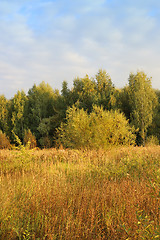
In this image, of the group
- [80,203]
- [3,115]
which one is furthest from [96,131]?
[3,115]

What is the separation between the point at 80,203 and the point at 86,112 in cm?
1148

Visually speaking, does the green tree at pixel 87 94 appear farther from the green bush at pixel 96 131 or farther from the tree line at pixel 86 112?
the green bush at pixel 96 131

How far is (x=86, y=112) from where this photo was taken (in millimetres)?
14945

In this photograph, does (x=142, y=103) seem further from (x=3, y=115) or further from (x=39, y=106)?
(x=3, y=115)

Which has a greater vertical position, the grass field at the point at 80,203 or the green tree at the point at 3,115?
the green tree at the point at 3,115

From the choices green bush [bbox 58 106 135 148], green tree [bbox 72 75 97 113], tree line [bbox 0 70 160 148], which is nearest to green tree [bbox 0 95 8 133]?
tree line [bbox 0 70 160 148]

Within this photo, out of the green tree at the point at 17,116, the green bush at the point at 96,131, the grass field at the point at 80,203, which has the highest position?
the green tree at the point at 17,116

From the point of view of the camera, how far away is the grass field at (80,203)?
2857mm

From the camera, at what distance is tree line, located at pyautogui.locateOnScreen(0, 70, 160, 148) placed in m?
12.6

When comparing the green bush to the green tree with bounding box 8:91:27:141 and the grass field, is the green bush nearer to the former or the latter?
the grass field

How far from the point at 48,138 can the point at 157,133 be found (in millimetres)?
12301

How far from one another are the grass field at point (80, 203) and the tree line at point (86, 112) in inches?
168

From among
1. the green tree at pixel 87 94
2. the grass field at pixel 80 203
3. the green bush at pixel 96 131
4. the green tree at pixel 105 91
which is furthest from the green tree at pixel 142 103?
the grass field at pixel 80 203

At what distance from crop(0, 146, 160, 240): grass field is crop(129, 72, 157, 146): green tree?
505 inches
